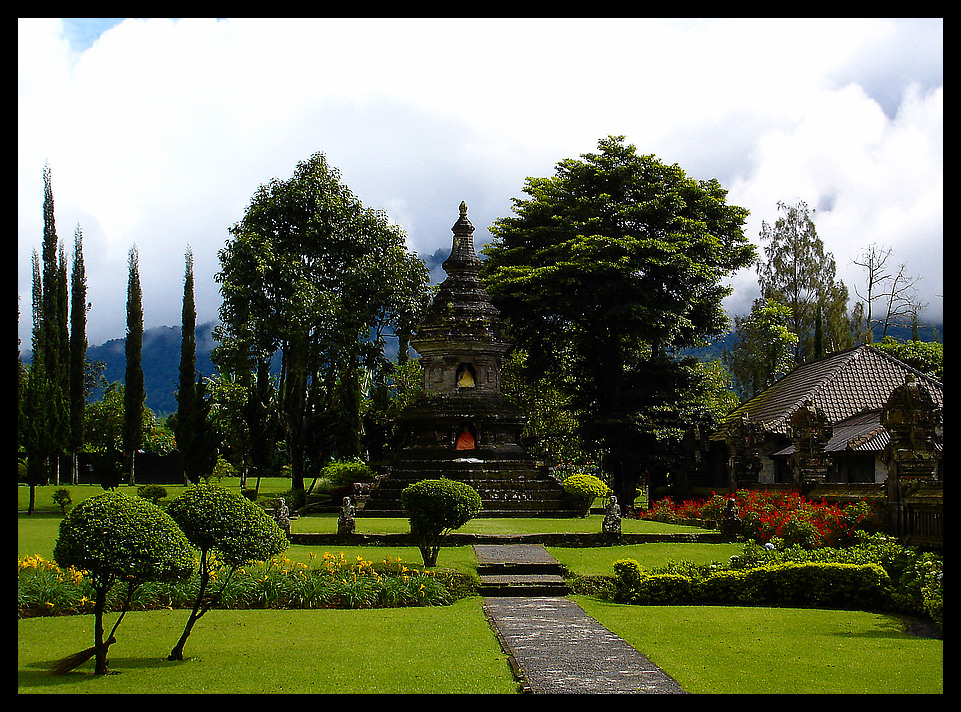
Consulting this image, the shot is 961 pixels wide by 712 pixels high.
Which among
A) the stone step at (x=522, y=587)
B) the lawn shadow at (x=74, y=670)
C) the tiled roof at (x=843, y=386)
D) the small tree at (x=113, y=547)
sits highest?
the tiled roof at (x=843, y=386)

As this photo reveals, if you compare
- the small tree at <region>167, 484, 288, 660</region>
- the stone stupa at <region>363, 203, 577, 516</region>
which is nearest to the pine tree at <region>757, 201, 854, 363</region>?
the stone stupa at <region>363, 203, 577, 516</region>

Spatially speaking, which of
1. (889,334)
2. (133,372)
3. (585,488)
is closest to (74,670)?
(585,488)

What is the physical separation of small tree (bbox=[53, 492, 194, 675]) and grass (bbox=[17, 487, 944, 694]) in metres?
0.68

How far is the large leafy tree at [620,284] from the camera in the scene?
31.9m

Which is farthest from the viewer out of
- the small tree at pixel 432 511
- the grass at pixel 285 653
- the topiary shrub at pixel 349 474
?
the topiary shrub at pixel 349 474

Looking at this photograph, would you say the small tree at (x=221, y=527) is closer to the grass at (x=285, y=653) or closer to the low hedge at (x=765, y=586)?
the grass at (x=285, y=653)

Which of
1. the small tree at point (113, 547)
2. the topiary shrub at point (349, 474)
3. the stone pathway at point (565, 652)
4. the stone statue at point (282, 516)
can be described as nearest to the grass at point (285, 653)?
the stone pathway at point (565, 652)

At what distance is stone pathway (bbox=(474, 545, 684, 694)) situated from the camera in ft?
26.9

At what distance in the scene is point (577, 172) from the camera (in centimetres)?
3497

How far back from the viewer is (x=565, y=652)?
9.66m

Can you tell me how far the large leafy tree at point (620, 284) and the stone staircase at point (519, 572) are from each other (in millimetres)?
14975

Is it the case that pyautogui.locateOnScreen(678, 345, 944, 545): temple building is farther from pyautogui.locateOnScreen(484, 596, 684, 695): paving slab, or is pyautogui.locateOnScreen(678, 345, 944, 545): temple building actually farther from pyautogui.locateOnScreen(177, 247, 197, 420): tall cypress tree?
pyautogui.locateOnScreen(177, 247, 197, 420): tall cypress tree
